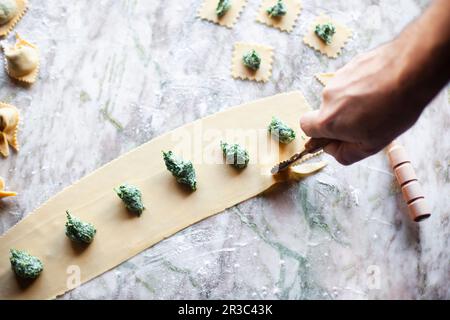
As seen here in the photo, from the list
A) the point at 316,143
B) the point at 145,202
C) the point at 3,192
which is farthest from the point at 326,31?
the point at 3,192

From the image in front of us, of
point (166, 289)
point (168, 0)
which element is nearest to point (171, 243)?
point (166, 289)

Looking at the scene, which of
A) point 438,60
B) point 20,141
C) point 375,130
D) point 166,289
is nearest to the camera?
point 438,60

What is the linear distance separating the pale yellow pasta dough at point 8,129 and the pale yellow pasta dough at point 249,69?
2.91 ft

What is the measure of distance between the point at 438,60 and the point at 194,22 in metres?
1.19

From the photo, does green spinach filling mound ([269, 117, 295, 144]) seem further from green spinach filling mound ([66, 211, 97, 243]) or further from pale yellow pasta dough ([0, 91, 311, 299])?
green spinach filling mound ([66, 211, 97, 243])

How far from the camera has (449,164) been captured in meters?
2.05

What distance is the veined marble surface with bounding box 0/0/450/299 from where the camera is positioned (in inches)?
73.5

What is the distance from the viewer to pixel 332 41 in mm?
2127

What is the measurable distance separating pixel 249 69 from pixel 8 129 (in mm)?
986

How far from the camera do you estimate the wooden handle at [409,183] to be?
1888mm

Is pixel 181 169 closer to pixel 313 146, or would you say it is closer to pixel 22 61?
pixel 313 146

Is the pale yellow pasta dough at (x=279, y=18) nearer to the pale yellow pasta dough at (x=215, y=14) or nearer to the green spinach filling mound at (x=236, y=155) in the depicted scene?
the pale yellow pasta dough at (x=215, y=14)

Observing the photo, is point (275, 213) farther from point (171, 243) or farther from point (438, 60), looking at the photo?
point (438, 60)

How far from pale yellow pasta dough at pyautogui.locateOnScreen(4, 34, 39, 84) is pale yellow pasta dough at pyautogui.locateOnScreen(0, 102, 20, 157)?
0.15 m
